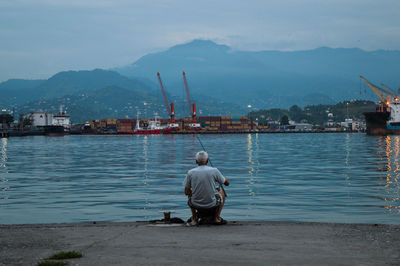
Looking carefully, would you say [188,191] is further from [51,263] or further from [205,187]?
[51,263]

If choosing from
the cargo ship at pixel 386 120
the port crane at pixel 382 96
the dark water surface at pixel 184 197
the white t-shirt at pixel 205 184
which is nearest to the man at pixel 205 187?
the white t-shirt at pixel 205 184

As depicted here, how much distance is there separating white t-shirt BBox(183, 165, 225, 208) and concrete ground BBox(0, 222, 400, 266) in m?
0.61

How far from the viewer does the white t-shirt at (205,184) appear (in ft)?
41.0

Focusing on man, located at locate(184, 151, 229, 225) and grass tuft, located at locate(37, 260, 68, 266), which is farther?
man, located at locate(184, 151, 229, 225)

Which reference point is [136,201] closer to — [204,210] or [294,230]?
[204,210]

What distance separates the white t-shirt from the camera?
41.0 ft

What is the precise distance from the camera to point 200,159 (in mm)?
12352

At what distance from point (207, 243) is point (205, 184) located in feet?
7.79

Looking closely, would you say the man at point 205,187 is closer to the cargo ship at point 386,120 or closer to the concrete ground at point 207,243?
the concrete ground at point 207,243

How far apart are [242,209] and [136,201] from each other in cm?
466

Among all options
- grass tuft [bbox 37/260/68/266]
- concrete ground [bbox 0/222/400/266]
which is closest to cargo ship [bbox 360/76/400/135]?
concrete ground [bbox 0/222/400/266]

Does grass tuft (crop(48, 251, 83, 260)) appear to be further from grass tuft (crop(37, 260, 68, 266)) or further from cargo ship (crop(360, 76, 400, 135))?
cargo ship (crop(360, 76, 400, 135))

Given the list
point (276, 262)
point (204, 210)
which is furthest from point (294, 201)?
point (276, 262)

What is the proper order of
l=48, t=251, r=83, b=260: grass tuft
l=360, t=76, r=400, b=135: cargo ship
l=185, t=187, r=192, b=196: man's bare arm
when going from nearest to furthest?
l=48, t=251, r=83, b=260: grass tuft < l=185, t=187, r=192, b=196: man's bare arm < l=360, t=76, r=400, b=135: cargo ship
